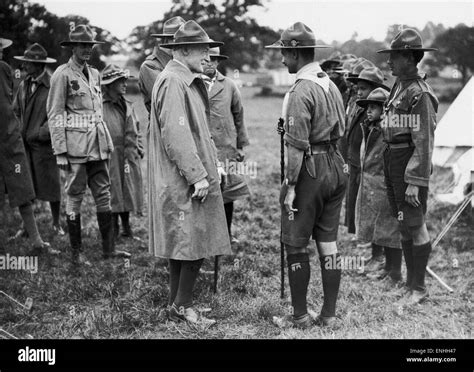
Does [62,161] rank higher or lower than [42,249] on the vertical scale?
higher

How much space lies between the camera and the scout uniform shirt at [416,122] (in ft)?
15.7

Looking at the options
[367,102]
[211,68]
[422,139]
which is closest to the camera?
[422,139]

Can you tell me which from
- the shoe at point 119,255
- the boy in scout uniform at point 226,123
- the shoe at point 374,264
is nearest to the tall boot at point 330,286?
the shoe at point 374,264

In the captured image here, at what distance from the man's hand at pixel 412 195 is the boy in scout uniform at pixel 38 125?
4.36 meters

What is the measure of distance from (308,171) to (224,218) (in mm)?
761

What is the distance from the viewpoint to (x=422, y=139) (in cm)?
477

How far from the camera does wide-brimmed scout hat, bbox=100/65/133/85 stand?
690 centimetres

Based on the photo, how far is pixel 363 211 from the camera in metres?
6.02

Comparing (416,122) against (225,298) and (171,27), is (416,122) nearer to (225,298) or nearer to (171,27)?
(225,298)

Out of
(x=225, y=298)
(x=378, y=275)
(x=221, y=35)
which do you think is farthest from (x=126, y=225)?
(x=221, y=35)

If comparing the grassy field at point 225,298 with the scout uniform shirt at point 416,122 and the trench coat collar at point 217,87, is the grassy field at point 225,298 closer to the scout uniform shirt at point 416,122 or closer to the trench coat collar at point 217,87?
the scout uniform shirt at point 416,122

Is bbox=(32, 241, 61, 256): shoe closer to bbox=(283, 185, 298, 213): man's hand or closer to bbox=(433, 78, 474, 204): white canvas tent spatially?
bbox=(283, 185, 298, 213): man's hand

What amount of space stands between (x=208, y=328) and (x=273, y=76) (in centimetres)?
2714
